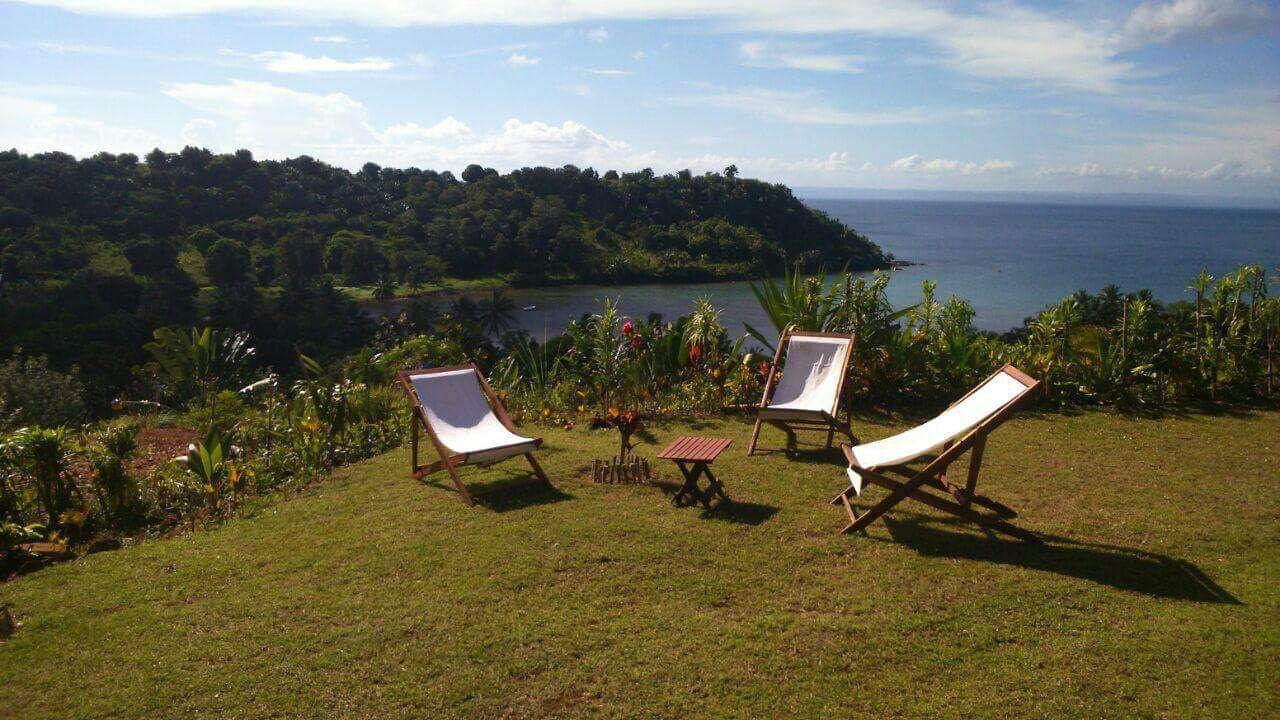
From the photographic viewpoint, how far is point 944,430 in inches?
202

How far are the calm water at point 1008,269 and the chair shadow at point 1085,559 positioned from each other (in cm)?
2564

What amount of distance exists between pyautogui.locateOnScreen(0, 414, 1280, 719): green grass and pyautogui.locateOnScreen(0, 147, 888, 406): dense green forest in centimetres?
992

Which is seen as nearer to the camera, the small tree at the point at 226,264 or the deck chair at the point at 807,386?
the deck chair at the point at 807,386

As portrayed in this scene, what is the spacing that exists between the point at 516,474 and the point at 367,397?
2409mm

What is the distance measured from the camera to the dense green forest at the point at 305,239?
99.7 feet

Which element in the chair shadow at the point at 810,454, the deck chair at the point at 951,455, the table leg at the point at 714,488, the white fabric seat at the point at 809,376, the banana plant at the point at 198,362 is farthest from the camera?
the banana plant at the point at 198,362

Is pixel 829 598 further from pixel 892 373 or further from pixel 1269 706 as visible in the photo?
pixel 892 373

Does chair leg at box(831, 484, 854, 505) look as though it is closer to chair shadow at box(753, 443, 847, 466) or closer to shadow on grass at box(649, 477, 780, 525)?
shadow on grass at box(649, 477, 780, 525)

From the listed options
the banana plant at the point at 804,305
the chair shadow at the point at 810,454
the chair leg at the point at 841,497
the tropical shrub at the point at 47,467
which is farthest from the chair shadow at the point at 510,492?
the banana plant at the point at 804,305

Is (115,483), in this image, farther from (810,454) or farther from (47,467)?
(810,454)

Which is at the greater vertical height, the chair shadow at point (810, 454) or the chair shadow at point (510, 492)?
the chair shadow at point (510, 492)

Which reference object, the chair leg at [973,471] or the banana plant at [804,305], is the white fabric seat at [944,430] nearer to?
the chair leg at [973,471]

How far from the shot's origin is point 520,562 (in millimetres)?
4602

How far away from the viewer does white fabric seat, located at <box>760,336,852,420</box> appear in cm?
696
